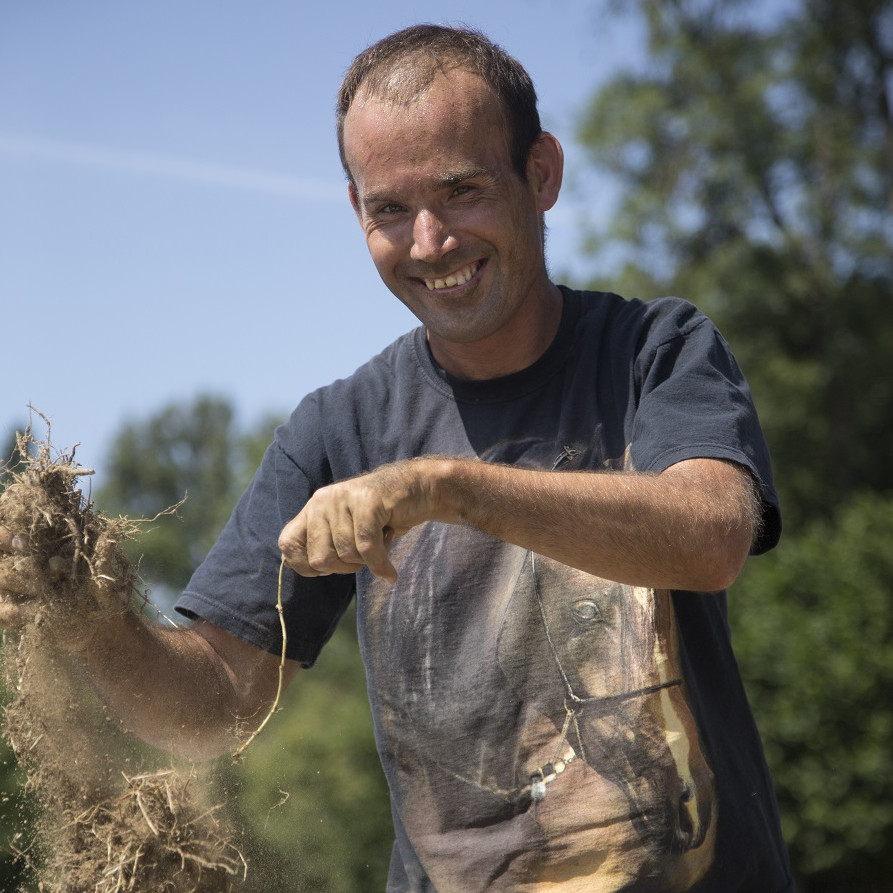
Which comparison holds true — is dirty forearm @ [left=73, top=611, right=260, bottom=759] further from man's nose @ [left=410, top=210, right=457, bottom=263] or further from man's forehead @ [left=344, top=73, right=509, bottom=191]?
man's forehead @ [left=344, top=73, right=509, bottom=191]

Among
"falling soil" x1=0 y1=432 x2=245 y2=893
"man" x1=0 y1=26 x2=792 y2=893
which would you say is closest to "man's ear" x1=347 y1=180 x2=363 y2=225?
"man" x1=0 y1=26 x2=792 y2=893

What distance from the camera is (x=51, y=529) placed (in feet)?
7.77

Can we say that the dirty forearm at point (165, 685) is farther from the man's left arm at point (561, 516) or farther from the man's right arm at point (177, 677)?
the man's left arm at point (561, 516)

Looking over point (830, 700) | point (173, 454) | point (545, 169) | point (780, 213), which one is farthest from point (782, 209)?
point (173, 454)

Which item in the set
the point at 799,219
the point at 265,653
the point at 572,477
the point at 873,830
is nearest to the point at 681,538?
the point at 572,477

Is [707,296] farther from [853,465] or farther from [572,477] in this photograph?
[572,477]

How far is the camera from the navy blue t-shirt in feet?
7.83

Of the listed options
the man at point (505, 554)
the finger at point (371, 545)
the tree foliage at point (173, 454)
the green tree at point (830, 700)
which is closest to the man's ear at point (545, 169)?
the man at point (505, 554)

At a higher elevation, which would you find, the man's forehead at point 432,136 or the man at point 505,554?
the man's forehead at point 432,136

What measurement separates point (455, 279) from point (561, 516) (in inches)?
30.6

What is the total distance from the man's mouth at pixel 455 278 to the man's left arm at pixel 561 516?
69 centimetres

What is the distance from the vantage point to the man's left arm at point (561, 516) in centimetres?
201

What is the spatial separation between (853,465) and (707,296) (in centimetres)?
339

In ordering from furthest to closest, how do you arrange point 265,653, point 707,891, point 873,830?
point 873,830
point 265,653
point 707,891
